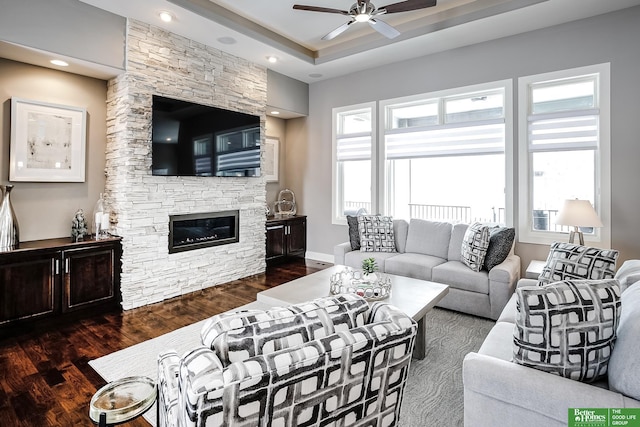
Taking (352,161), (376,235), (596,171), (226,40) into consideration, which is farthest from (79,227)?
(596,171)

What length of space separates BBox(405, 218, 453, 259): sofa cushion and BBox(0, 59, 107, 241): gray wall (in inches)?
155

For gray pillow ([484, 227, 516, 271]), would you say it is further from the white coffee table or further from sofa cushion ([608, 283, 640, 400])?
sofa cushion ([608, 283, 640, 400])

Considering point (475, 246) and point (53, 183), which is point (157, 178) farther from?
point (475, 246)

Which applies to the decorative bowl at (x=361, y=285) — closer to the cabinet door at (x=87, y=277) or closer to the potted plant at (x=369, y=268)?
the potted plant at (x=369, y=268)

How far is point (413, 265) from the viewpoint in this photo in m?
4.09

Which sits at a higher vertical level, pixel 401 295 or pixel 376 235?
pixel 376 235

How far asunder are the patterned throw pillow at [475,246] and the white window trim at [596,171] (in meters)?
0.89

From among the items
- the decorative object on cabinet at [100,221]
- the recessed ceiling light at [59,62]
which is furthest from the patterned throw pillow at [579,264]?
the recessed ceiling light at [59,62]

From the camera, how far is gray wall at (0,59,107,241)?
349cm

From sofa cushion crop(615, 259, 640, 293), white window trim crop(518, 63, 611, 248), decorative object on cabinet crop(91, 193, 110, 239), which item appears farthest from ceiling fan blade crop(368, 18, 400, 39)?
decorative object on cabinet crop(91, 193, 110, 239)

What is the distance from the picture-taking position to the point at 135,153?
13.0 ft

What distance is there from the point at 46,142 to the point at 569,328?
4668 mm

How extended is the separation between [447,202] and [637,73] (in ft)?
10.9

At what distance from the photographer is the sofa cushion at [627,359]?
1.28 m
